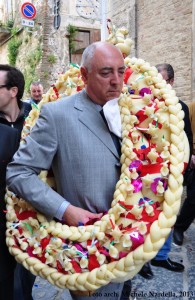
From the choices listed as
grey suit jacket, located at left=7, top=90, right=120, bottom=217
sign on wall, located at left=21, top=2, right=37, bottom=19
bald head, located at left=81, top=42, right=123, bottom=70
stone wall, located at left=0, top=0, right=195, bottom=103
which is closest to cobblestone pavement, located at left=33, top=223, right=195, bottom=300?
grey suit jacket, located at left=7, top=90, right=120, bottom=217

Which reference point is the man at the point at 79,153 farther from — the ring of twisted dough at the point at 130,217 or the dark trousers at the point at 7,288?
the dark trousers at the point at 7,288

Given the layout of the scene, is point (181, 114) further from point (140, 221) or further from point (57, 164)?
point (57, 164)

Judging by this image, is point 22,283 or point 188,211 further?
point 188,211

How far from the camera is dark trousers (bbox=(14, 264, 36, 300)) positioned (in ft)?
7.35

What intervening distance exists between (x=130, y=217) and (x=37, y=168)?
1.62 feet

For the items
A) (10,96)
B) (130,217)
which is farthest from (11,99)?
(130,217)

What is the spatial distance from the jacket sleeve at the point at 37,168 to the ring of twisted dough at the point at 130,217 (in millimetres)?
118

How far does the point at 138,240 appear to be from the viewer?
140 centimetres

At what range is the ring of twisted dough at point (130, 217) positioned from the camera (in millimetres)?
1409

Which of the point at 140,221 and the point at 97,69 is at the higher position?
the point at 97,69

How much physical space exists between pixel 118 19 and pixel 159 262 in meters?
6.78

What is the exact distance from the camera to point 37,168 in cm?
158

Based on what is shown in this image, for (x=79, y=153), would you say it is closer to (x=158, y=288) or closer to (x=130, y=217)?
(x=130, y=217)

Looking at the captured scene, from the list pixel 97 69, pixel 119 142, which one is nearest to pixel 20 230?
pixel 119 142
